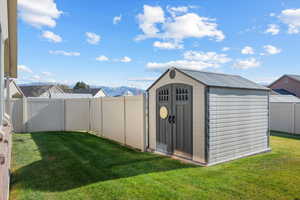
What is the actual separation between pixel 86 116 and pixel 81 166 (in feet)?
19.8

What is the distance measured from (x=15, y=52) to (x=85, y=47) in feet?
31.4

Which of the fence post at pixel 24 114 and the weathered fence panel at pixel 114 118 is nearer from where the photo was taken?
the weathered fence panel at pixel 114 118

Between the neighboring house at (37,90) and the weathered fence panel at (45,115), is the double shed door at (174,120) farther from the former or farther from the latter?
the neighboring house at (37,90)

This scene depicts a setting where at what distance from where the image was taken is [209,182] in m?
3.39

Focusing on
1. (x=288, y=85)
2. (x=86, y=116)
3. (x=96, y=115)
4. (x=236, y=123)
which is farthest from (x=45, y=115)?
A: (x=288, y=85)

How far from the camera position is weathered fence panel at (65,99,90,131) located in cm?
984

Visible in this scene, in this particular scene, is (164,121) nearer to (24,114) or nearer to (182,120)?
(182,120)

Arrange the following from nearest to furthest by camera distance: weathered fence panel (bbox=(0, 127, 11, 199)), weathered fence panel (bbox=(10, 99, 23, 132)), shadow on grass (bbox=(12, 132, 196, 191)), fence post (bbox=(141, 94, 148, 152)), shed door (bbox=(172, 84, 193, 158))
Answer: weathered fence panel (bbox=(0, 127, 11, 199)), shadow on grass (bbox=(12, 132, 196, 191)), shed door (bbox=(172, 84, 193, 158)), fence post (bbox=(141, 94, 148, 152)), weathered fence panel (bbox=(10, 99, 23, 132))

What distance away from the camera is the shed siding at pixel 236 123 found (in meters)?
4.42

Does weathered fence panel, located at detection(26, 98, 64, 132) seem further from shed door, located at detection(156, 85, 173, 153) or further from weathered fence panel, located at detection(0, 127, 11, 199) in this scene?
weathered fence panel, located at detection(0, 127, 11, 199)

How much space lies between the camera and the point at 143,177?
3639mm

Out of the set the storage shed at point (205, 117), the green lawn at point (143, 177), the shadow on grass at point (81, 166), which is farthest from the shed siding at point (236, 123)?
the shadow on grass at point (81, 166)

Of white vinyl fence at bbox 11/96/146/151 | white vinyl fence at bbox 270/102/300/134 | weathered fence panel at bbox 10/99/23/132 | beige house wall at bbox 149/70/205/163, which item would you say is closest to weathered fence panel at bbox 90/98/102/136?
white vinyl fence at bbox 11/96/146/151

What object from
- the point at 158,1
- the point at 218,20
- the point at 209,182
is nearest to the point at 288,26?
the point at 218,20
